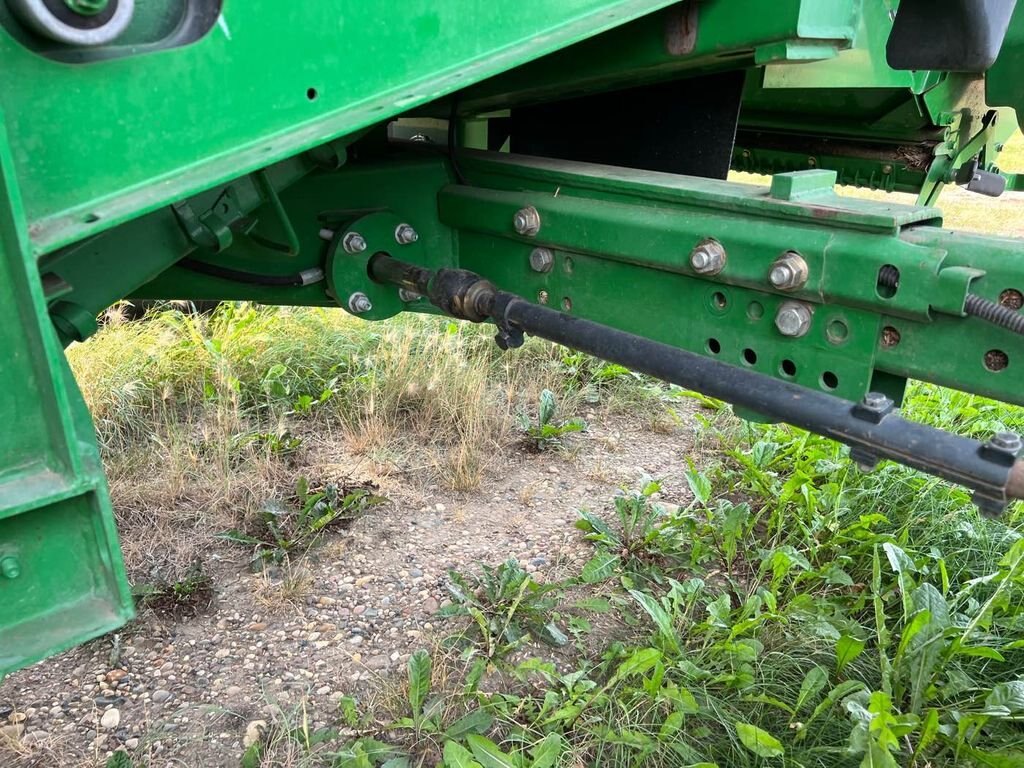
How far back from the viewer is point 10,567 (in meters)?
0.93

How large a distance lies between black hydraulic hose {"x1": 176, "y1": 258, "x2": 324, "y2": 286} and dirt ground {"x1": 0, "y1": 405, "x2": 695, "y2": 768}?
1.02m

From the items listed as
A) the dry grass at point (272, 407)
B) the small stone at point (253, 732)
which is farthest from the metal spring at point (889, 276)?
the dry grass at point (272, 407)

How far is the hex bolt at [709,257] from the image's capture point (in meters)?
1.40

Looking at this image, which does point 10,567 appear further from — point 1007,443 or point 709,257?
point 1007,443

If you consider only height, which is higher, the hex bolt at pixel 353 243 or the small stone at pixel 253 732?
the hex bolt at pixel 353 243

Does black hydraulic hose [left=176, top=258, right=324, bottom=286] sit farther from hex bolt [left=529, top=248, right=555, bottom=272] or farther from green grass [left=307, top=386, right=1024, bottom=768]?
green grass [left=307, top=386, right=1024, bottom=768]

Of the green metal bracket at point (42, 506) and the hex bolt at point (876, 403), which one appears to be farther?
the hex bolt at point (876, 403)

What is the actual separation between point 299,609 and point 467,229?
1.30 meters

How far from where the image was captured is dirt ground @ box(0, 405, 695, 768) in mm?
2068

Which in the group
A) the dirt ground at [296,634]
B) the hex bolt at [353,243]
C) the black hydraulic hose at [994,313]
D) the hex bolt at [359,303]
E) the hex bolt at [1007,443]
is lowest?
the dirt ground at [296,634]

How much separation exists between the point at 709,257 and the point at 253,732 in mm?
1583

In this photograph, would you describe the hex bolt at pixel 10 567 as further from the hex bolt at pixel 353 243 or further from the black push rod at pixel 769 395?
the hex bolt at pixel 353 243

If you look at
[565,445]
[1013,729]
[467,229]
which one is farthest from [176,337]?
[1013,729]

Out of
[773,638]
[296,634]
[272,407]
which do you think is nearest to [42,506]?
[296,634]
